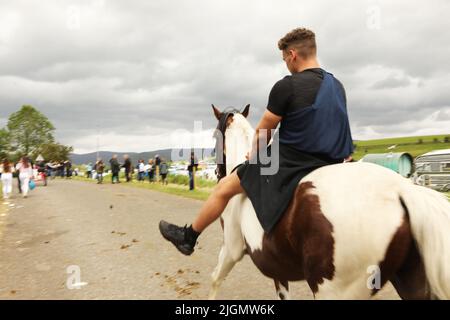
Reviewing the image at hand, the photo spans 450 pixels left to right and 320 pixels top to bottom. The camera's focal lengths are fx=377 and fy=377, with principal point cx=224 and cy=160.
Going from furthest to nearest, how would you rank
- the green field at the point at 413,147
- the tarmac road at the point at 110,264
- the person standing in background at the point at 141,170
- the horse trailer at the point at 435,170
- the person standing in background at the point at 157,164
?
the green field at the point at 413,147 → the person standing in background at the point at 141,170 → the person standing in background at the point at 157,164 → the horse trailer at the point at 435,170 → the tarmac road at the point at 110,264

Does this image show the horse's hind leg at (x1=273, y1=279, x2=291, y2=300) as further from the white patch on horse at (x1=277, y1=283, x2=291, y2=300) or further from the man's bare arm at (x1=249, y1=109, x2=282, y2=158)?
the man's bare arm at (x1=249, y1=109, x2=282, y2=158)

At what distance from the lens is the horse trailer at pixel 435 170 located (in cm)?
1862

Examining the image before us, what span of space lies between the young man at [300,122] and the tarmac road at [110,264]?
238cm

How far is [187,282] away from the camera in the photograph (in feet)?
17.3

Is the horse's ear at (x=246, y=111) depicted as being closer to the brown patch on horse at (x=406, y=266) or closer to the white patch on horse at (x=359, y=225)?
the white patch on horse at (x=359, y=225)

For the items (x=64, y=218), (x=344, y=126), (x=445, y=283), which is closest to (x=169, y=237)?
(x=344, y=126)

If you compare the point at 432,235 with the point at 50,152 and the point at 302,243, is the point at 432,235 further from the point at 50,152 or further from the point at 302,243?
the point at 50,152

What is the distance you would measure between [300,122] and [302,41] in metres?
0.67

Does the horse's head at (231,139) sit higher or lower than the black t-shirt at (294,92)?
lower

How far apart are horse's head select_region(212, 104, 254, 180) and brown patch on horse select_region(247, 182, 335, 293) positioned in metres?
1.34

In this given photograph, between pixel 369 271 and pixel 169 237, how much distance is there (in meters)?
2.21

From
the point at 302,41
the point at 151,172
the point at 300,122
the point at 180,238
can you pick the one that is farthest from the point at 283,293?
the point at 151,172

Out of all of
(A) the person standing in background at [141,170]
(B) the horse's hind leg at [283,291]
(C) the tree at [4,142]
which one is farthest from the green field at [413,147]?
(C) the tree at [4,142]
